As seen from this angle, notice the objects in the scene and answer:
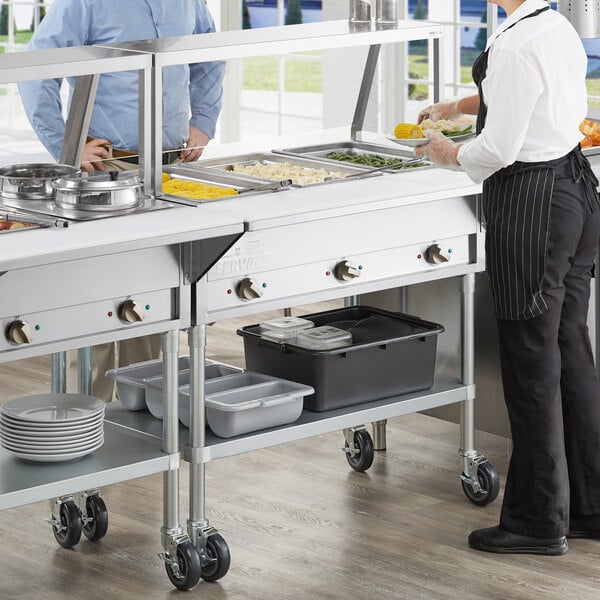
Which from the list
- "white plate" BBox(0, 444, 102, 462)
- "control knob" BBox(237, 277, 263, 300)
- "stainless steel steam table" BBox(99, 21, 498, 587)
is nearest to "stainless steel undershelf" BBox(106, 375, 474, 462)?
"stainless steel steam table" BBox(99, 21, 498, 587)

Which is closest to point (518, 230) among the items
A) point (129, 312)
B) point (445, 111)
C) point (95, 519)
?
point (445, 111)

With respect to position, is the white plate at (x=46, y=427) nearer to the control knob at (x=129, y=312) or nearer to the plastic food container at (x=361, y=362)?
the control knob at (x=129, y=312)

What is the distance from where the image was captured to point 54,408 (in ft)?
11.0

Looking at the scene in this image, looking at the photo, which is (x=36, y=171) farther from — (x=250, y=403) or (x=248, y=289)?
(x=250, y=403)

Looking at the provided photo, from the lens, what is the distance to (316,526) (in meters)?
3.75

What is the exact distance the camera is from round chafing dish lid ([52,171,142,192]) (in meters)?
3.14

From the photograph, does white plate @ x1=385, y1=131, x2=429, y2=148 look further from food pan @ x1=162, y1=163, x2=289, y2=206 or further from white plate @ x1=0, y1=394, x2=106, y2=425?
white plate @ x1=0, y1=394, x2=106, y2=425

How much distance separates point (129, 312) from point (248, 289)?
35 centimetres

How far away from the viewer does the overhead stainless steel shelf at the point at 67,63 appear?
118 inches

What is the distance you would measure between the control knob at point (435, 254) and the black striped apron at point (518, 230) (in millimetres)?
234

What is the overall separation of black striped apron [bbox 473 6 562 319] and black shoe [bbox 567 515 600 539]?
649 mm

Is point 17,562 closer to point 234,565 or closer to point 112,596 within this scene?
point 112,596

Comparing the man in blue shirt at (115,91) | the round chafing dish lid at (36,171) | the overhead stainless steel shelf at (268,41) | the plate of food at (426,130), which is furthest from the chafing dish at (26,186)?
the plate of food at (426,130)

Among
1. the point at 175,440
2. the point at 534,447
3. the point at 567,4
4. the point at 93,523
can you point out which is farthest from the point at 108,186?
the point at 567,4
